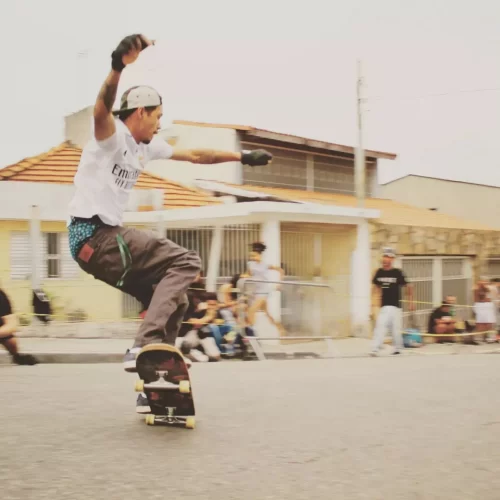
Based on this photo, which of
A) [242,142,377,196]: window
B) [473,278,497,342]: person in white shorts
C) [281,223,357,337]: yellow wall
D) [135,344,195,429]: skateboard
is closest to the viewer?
[135,344,195,429]: skateboard

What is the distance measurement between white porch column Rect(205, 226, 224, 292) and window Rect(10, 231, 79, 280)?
2764 millimetres

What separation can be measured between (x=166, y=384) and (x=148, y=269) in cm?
61

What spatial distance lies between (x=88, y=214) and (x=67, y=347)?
266 inches

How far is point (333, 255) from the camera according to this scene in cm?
1656

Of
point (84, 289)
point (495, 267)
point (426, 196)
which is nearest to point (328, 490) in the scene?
point (84, 289)

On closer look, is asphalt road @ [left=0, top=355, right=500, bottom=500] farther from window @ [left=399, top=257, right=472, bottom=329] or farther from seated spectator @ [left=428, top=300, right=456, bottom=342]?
window @ [left=399, top=257, right=472, bottom=329]

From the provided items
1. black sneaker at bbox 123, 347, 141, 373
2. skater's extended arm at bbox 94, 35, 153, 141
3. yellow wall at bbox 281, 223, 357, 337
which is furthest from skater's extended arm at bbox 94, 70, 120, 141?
yellow wall at bbox 281, 223, 357, 337

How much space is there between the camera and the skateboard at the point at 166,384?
340 cm

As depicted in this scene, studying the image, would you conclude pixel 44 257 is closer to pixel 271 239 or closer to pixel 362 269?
pixel 271 239

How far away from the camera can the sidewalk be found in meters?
8.91

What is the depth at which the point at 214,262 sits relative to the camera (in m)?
14.5

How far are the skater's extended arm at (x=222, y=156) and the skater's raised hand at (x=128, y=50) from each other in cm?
91

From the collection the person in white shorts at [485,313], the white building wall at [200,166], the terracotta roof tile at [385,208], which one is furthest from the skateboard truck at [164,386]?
the white building wall at [200,166]

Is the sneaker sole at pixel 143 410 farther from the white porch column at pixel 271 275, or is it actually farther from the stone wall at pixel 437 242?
the stone wall at pixel 437 242
